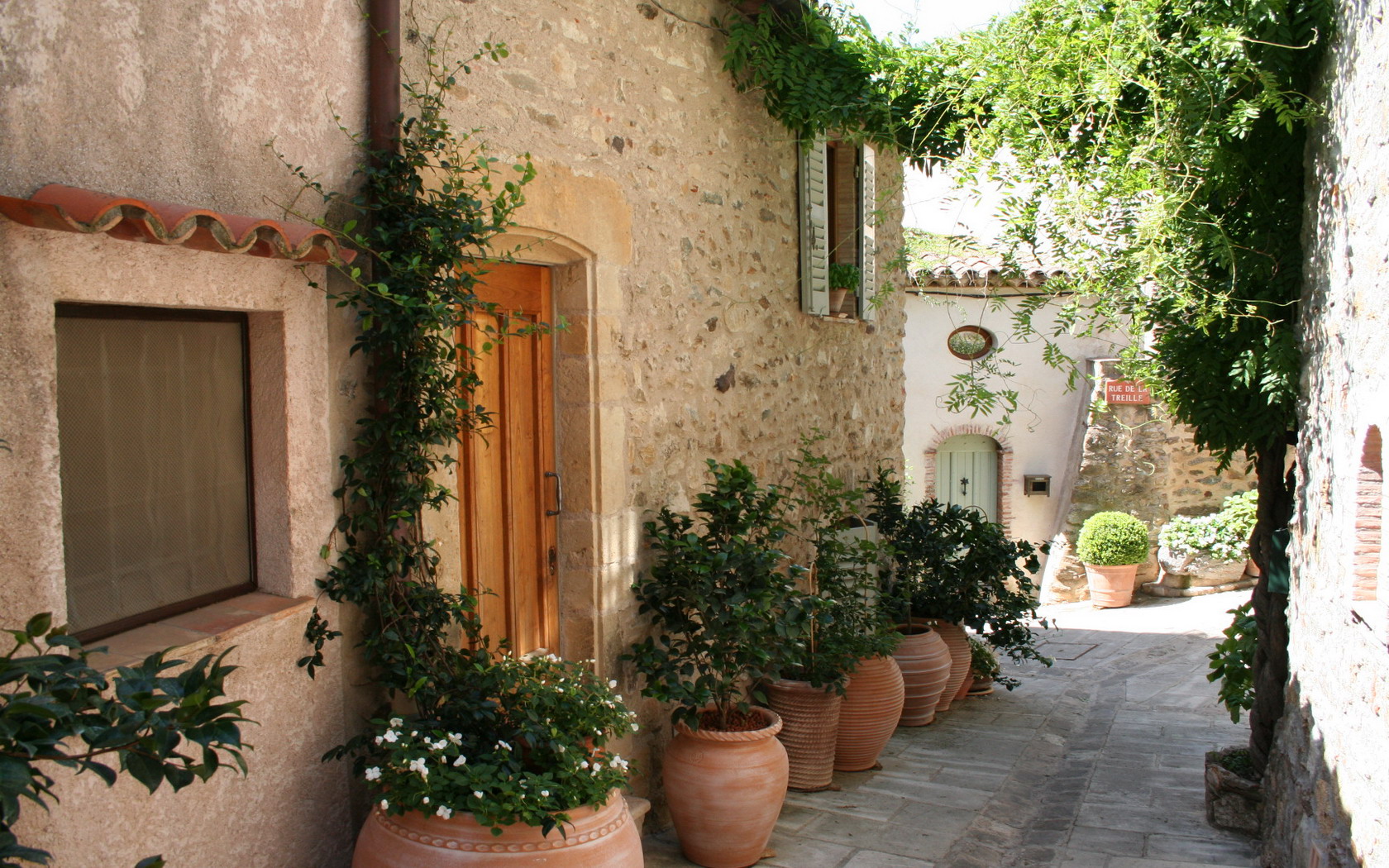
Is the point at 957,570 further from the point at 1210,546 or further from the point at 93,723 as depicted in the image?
the point at 1210,546

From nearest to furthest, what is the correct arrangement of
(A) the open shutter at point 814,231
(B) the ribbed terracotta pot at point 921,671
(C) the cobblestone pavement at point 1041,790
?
(C) the cobblestone pavement at point 1041,790
(A) the open shutter at point 814,231
(B) the ribbed terracotta pot at point 921,671

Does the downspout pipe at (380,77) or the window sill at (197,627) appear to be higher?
the downspout pipe at (380,77)

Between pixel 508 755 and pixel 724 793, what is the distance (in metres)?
1.28

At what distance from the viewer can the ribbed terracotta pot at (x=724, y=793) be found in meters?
4.13

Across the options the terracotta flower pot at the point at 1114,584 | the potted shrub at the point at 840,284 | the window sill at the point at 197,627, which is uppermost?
the potted shrub at the point at 840,284

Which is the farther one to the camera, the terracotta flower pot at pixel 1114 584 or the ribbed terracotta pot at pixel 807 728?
the terracotta flower pot at pixel 1114 584

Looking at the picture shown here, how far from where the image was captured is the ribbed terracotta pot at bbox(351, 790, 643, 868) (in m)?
2.94

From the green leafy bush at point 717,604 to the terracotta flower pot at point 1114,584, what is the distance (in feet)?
26.9

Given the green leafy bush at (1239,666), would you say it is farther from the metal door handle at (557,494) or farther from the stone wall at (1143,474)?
the stone wall at (1143,474)

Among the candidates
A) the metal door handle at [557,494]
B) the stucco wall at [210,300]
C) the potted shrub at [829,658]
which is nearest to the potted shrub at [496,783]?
the stucco wall at [210,300]

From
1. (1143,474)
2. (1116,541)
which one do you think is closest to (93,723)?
(1116,541)

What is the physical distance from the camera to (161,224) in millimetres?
2309

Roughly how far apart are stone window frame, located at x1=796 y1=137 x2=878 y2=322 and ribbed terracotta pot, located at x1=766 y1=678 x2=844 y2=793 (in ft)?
7.12

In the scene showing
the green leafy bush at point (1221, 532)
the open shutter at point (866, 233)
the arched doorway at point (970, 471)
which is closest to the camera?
the open shutter at point (866, 233)
